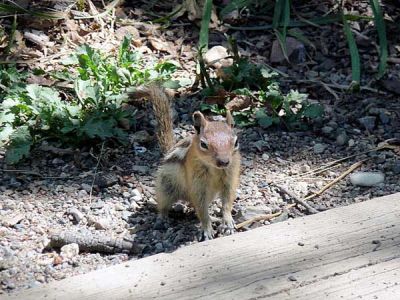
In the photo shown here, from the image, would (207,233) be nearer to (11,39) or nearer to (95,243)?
(95,243)

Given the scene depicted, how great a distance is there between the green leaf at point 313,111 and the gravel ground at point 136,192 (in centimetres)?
10

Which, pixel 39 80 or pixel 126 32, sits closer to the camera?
pixel 39 80

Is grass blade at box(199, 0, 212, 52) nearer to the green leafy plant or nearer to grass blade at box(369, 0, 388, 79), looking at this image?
the green leafy plant

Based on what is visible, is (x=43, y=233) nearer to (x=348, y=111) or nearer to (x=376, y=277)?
(x=376, y=277)

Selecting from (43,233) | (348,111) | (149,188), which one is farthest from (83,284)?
(348,111)

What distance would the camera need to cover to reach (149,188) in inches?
151

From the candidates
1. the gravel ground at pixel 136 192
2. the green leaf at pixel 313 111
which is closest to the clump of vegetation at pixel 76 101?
the gravel ground at pixel 136 192

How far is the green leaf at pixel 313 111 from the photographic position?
4242 mm

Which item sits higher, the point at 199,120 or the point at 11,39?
the point at 199,120

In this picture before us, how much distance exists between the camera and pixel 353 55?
4.71 meters

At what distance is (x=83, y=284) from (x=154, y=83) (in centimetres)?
186

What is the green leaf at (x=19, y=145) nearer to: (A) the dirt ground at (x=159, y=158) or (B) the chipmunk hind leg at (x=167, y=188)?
(A) the dirt ground at (x=159, y=158)

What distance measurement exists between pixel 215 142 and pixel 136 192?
632 millimetres

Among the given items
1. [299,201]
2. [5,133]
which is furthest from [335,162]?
[5,133]
